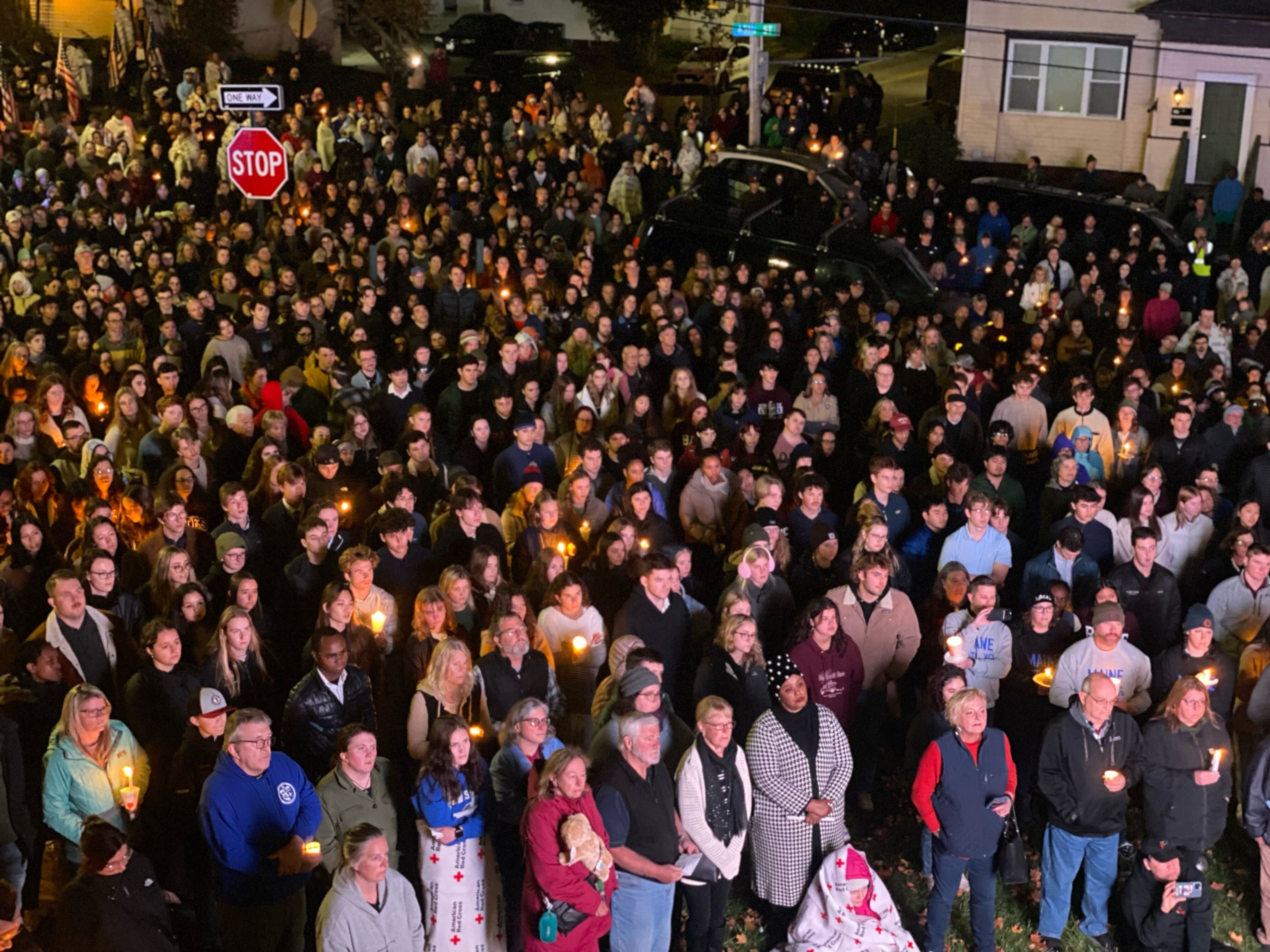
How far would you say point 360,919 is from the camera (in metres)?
5.41

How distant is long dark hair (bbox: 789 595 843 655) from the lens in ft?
24.1

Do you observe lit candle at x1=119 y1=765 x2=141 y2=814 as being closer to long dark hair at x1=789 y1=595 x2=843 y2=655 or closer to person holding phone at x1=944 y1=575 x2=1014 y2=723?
long dark hair at x1=789 y1=595 x2=843 y2=655

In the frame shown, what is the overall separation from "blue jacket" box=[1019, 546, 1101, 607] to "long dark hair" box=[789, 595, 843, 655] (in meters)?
1.43

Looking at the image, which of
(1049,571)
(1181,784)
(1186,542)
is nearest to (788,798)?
(1181,784)

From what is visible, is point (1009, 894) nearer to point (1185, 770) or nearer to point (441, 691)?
point (1185, 770)

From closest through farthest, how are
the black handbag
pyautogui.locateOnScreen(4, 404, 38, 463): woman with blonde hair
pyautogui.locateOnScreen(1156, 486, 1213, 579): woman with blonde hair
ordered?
1. the black handbag
2. pyautogui.locateOnScreen(1156, 486, 1213, 579): woman with blonde hair
3. pyautogui.locateOnScreen(4, 404, 38, 463): woman with blonde hair

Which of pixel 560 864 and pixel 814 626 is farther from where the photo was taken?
pixel 814 626

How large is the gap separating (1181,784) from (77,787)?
5268 mm

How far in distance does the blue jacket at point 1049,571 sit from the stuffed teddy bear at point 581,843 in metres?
3.65

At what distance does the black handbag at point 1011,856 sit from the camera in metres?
6.80

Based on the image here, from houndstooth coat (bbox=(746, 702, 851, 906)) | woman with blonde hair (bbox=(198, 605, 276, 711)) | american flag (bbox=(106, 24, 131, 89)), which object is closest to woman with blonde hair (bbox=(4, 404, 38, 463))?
woman with blonde hair (bbox=(198, 605, 276, 711))

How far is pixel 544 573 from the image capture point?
817cm

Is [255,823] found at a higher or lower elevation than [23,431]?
lower

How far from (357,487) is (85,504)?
1823 mm
